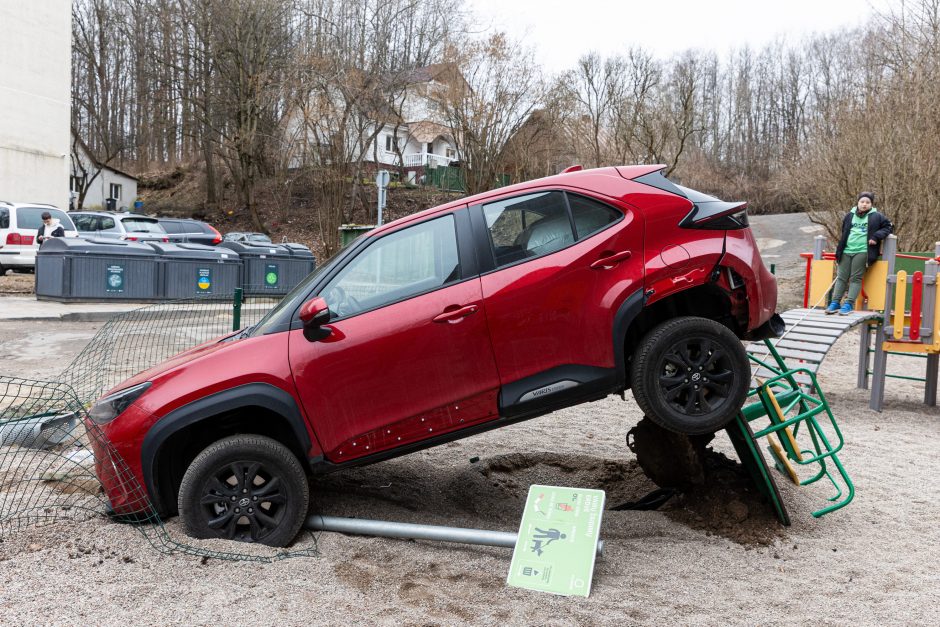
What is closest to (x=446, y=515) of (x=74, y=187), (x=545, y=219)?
(x=545, y=219)

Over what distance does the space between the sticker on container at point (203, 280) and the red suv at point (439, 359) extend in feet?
46.2

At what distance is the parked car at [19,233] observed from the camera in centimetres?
2022

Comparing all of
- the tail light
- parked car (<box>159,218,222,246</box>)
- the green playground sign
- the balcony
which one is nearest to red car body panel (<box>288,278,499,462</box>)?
the green playground sign

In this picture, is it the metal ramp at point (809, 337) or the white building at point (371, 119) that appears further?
the white building at point (371, 119)

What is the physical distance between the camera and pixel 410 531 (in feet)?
15.7

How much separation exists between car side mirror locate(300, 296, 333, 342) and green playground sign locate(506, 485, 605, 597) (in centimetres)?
159

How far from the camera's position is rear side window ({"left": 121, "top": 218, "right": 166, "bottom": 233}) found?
24.0 meters

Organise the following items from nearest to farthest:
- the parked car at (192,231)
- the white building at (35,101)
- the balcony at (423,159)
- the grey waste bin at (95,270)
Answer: the grey waste bin at (95,270) < the parked car at (192,231) < the white building at (35,101) < the balcony at (423,159)

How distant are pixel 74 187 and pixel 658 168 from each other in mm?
52648

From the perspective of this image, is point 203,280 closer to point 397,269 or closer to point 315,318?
point 397,269

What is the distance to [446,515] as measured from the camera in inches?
219

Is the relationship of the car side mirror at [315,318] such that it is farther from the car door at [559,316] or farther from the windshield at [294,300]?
the car door at [559,316]

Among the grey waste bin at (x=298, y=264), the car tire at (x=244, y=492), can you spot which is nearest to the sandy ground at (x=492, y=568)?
the car tire at (x=244, y=492)

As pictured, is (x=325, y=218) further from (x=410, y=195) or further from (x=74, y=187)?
(x=74, y=187)
